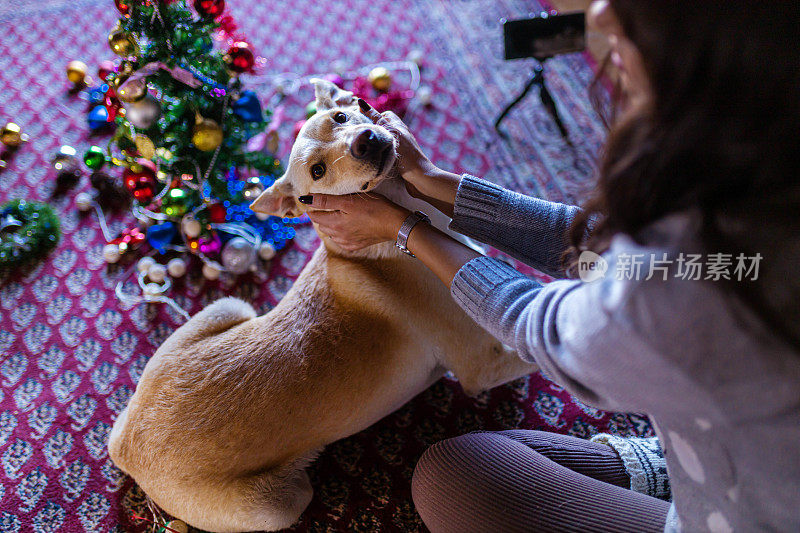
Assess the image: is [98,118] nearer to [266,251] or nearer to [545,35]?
[266,251]

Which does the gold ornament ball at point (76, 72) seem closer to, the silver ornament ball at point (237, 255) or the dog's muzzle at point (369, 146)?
the silver ornament ball at point (237, 255)

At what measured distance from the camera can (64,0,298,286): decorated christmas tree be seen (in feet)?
6.42

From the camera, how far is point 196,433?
1.49 m

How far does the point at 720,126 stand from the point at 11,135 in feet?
10.9

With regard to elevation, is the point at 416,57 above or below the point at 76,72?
below

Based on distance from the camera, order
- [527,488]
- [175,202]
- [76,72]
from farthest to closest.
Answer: [76,72] → [175,202] → [527,488]

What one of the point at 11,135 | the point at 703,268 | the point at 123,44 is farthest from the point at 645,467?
the point at 11,135

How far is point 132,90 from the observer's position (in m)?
1.89

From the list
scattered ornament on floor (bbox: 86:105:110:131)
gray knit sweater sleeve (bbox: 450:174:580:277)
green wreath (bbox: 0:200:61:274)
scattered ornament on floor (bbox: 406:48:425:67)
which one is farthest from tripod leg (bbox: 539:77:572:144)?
green wreath (bbox: 0:200:61:274)

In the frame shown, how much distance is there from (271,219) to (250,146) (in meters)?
0.37

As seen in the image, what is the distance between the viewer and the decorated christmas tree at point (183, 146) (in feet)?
6.42

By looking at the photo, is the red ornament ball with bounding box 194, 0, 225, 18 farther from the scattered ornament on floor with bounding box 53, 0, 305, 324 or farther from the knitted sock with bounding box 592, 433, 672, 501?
the knitted sock with bounding box 592, 433, 672, 501

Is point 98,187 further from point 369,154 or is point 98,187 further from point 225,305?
point 369,154

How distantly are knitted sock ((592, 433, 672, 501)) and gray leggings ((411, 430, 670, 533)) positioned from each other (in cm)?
3
